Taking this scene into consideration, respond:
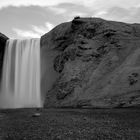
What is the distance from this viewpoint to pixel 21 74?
60.9 meters

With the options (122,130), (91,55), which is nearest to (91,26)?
(91,55)

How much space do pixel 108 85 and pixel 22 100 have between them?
2676 cm

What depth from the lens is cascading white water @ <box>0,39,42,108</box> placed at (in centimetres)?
5825

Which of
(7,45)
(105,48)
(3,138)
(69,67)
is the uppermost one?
(7,45)

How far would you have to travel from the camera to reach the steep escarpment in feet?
117

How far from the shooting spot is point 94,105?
36062 millimetres

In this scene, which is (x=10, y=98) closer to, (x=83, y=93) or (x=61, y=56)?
(x=61, y=56)

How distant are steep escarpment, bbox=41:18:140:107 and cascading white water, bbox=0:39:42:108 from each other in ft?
11.0

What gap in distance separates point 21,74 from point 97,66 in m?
23.3

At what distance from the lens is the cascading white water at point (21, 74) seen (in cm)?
5825

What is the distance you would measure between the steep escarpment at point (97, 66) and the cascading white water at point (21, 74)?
11.0 feet

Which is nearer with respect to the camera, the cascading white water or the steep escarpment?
the steep escarpment

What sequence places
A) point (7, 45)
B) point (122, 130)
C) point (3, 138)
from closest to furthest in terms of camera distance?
point (3, 138)
point (122, 130)
point (7, 45)

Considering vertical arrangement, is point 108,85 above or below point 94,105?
above
